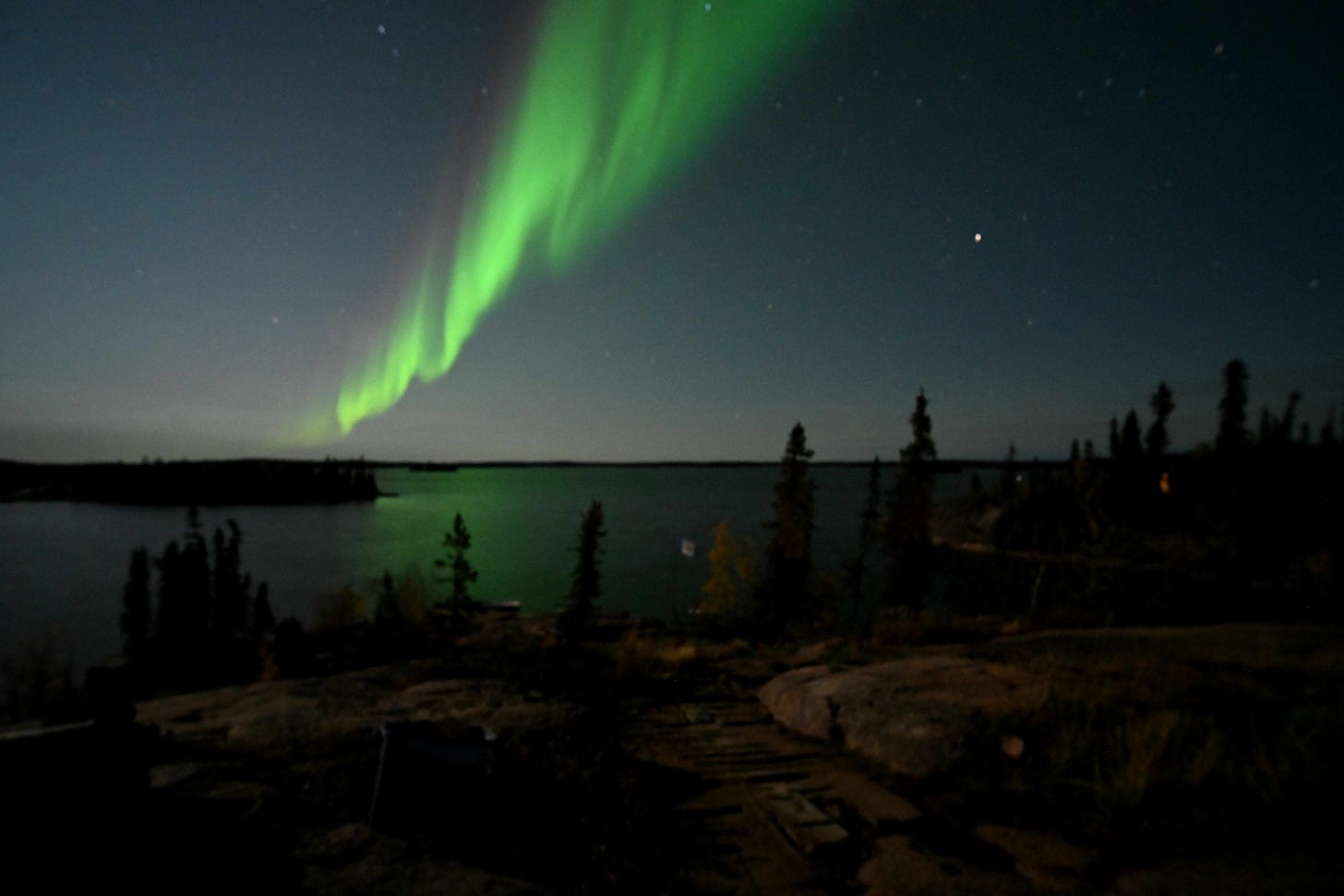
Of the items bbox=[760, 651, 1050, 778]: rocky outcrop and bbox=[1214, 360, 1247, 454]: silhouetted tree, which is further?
bbox=[1214, 360, 1247, 454]: silhouetted tree

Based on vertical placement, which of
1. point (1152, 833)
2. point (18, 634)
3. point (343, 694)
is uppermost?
point (1152, 833)

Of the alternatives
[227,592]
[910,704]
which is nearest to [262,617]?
[227,592]

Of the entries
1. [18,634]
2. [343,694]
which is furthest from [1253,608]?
[18,634]

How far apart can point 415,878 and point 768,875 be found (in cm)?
275

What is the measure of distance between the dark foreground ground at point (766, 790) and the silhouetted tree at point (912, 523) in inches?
1341

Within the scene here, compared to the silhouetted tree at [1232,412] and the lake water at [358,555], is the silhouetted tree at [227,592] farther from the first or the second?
the silhouetted tree at [1232,412]

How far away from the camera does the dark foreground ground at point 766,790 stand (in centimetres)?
421

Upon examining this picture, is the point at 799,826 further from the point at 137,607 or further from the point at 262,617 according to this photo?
the point at 137,607

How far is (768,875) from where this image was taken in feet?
16.2

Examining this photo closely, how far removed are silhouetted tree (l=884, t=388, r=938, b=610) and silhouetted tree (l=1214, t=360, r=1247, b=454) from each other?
5381cm

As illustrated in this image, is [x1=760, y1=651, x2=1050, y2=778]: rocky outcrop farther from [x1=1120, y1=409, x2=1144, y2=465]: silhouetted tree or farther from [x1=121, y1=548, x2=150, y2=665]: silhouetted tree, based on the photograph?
[x1=1120, y1=409, x2=1144, y2=465]: silhouetted tree

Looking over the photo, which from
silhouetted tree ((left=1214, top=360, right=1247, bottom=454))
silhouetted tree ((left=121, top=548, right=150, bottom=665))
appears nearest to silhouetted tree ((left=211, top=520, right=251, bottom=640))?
silhouetted tree ((left=121, top=548, right=150, bottom=665))

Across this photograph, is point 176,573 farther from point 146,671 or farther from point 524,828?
point 524,828

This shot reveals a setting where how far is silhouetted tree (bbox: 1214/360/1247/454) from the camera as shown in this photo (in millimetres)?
70375
